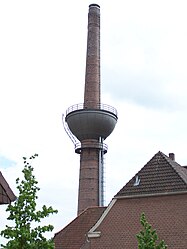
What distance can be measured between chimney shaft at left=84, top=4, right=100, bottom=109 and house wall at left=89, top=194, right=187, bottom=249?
21.9 meters

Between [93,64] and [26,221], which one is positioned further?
[93,64]

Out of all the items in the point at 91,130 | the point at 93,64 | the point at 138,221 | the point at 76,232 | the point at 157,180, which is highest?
the point at 93,64

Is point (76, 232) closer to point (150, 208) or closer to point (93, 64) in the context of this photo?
point (150, 208)

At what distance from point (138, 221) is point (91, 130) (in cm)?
2185

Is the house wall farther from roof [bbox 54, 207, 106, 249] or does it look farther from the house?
roof [bbox 54, 207, 106, 249]

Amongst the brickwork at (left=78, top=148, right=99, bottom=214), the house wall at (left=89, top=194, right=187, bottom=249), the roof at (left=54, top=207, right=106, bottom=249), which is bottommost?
the house wall at (left=89, top=194, right=187, bottom=249)

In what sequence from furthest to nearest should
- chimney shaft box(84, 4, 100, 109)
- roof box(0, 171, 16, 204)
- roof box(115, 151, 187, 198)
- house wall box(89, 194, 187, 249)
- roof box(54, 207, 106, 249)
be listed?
chimney shaft box(84, 4, 100, 109) < roof box(54, 207, 106, 249) < roof box(115, 151, 187, 198) < house wall box(89, 194, 187, 249) < roof box(0, 171, 16, 204)

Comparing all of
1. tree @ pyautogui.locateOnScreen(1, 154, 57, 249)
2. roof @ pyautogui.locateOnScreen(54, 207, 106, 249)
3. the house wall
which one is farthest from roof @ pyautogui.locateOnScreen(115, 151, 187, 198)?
tree @ pyautogui.locateOnScreen(1, 154, 57, 249)

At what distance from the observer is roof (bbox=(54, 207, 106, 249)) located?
3378 cm

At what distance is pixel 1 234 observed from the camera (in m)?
14.4

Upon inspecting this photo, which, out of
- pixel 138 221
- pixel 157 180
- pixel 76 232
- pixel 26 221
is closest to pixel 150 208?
pixel 138 221

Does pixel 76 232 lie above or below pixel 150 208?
above

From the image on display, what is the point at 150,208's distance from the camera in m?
28.0

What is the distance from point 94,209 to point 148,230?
1836 centimetres
